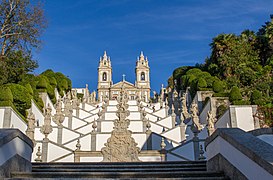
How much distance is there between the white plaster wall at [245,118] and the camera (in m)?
19.8

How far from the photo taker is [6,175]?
5.57 m

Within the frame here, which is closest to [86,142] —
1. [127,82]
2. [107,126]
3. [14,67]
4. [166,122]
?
[107,126]

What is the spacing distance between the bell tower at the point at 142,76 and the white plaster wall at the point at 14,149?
3100 inches

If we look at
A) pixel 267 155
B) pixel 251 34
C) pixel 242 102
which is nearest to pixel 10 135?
pixel 267 155

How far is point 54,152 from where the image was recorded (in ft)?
57.7

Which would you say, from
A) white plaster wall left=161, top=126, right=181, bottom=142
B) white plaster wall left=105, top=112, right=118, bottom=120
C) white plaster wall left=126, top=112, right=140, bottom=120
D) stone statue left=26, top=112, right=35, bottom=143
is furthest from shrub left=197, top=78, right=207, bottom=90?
stone statue left=26, top=112, right=35, bottom=143

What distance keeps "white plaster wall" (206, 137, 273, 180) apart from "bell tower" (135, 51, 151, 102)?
79.0 meters

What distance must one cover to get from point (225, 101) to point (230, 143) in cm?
1933

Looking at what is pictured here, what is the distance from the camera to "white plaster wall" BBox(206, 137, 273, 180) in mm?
4312

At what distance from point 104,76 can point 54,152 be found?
73786 mm

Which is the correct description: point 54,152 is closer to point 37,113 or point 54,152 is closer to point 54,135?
point 54,135

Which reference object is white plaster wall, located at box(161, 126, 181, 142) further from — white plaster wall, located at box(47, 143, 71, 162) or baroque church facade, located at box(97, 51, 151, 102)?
baroque church facade, located at box(97, 51, 151, 102)

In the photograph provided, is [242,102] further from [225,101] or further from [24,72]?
[24,72]

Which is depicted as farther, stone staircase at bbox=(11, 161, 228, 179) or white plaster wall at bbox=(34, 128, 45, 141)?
white plaster wall at bbox=(34, 128, 45, 141)
